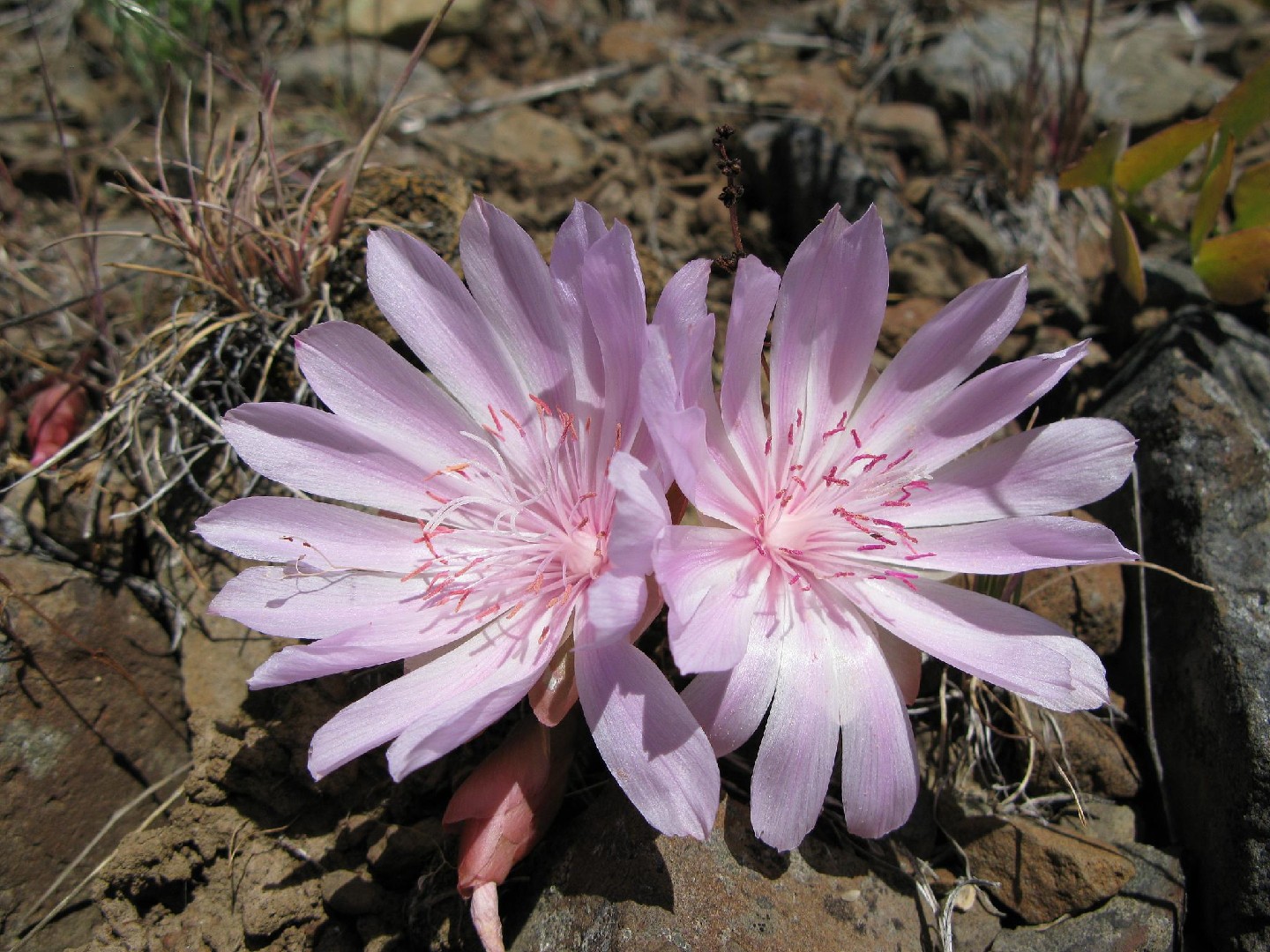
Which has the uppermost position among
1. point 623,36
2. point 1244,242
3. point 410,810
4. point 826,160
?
point 623,36

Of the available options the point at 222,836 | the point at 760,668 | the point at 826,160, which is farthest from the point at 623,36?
the point at 222,836

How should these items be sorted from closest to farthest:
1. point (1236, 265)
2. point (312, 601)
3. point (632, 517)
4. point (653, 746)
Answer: point (632, 517), point (653, 746), point (312, 601), point (1236, 265)

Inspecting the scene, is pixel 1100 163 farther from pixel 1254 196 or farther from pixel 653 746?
pixel 653 746

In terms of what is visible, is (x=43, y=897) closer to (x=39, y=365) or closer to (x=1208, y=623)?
(x=39, y=365)

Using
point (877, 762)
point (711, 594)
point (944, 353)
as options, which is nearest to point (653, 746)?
point (711, 594)

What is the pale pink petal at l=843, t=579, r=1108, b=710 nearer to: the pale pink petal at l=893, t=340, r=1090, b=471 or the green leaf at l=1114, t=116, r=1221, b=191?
the pale pink petal at l=893, t=340, r=1090, b=471

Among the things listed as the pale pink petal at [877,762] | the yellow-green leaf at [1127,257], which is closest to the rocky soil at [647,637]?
the yellow-green leaf at [1127,257]
